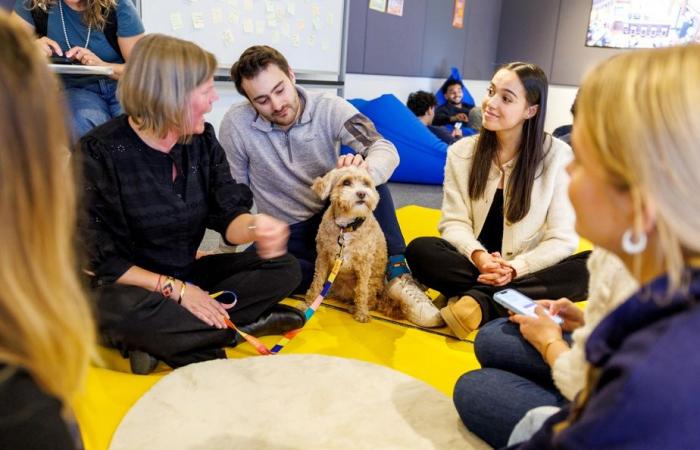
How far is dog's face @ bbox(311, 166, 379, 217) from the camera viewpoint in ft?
6.76

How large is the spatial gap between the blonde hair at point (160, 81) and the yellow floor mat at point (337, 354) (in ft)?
2.48

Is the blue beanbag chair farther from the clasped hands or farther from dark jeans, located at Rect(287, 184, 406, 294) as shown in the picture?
the clasped hands

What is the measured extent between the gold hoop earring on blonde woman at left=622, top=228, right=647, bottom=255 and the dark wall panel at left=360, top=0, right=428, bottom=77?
16.3 ft

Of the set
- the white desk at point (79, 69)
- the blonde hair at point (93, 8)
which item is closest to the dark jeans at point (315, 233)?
the white desk at point (79, 69)

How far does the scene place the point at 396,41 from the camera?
579 centimetres

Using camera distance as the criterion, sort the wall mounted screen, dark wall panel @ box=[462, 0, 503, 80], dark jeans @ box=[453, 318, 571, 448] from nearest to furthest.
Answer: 1. dark jeans @ box=[453, 318, 571, 448]
2. the wall mounted screen
3. dark wall panel @ box=[462, 0, 503, 80]

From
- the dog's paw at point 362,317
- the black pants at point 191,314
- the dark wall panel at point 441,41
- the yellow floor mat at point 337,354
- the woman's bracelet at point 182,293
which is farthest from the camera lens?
the dark wall panel at point 441,41

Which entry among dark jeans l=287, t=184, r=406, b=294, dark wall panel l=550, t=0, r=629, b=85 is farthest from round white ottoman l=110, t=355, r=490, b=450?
dark wall panel l=550, t=0, r=629, b=85

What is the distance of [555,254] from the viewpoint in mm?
2047

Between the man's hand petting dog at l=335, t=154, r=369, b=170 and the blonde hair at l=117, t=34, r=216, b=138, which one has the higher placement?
the blonde hair at l=117, t=34, r=216, b=138

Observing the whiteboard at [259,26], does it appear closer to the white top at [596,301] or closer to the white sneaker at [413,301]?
the white sneaker at [413,301]

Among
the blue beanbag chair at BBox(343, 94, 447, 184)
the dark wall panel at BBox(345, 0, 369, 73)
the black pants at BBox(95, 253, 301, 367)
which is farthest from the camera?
the dark wall panel at BBox(345, 0, 369, 73)

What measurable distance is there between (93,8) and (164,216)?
1162mm

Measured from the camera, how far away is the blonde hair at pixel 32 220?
613 mm
